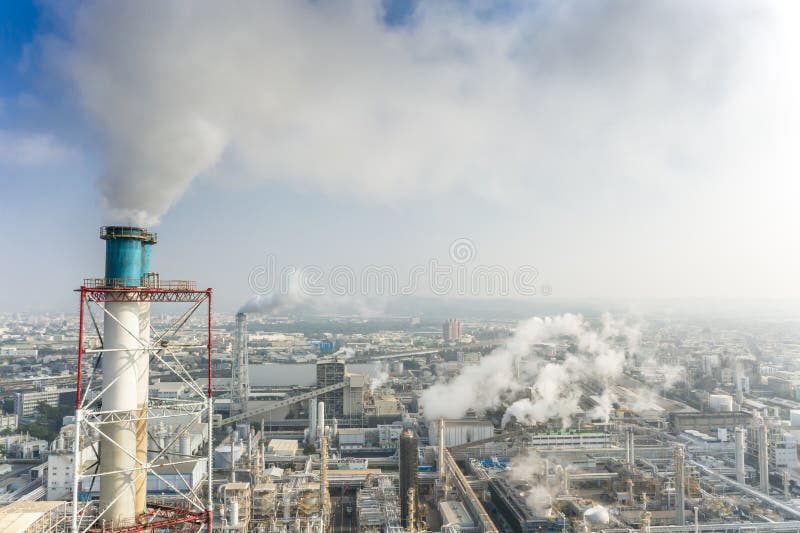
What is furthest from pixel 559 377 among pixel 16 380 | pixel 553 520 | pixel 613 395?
pixel 16 380

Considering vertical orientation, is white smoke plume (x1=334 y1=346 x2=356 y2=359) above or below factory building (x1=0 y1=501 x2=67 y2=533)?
below

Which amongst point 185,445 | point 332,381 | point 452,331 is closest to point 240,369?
point 332,381

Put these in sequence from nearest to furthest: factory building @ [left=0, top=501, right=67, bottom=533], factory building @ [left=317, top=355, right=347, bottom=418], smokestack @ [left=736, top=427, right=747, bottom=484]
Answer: factory building @ [left=0, top=501, right=67, bottom=533]
smokestack @ [left=736, top=427, right=747, bottom=484]
factory building @ [left=317, top=355, right=347, bottom=418]

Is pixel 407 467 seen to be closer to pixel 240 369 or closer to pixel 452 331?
pixel 240 369

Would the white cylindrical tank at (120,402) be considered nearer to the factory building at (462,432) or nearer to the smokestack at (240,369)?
the factory building at (462,432)

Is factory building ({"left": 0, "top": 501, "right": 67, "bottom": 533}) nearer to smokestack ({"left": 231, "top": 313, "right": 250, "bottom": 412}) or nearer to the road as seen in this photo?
the road

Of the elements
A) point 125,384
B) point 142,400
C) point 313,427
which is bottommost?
point 313,427

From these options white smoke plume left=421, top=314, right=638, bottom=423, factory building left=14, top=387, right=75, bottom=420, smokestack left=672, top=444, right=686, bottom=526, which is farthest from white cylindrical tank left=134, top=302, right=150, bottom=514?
factory building left=14, top=387, right=75, bottom=420
